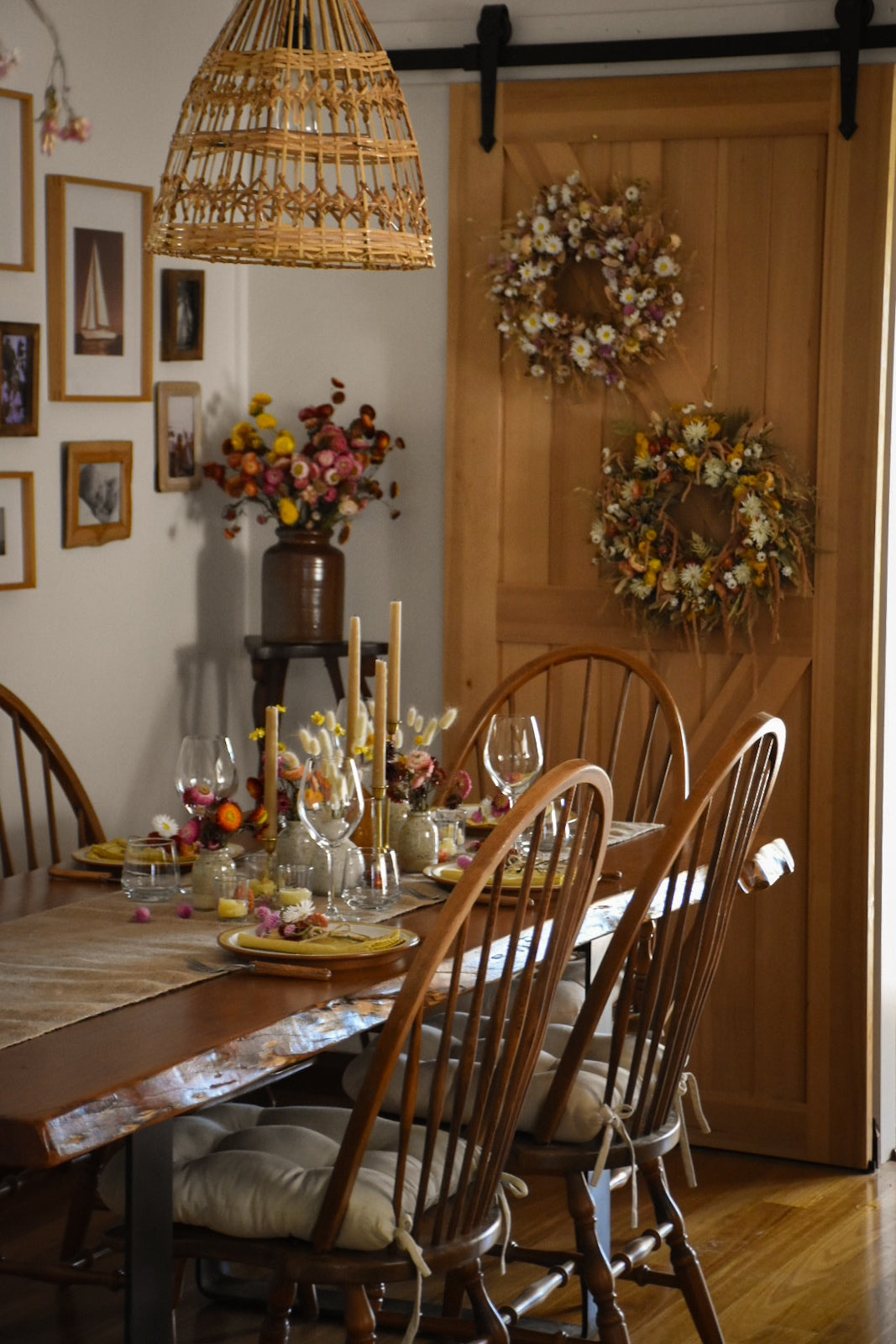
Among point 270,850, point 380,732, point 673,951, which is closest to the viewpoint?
point 673,951

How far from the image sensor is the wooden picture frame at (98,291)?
366 cm

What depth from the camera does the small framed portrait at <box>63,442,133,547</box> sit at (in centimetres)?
374

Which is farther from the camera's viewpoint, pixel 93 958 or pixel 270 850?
pixel 270 850

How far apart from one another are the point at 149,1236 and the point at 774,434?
8.33ft

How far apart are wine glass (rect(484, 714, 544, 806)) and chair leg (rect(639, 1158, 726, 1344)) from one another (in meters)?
0.68

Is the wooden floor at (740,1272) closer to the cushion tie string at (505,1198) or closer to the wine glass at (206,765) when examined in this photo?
the cushion tie string at (505,1198)

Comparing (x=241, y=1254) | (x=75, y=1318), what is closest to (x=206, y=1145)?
(x=241, y=1254)

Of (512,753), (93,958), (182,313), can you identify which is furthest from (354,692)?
(182,313)

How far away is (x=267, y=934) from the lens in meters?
2.35

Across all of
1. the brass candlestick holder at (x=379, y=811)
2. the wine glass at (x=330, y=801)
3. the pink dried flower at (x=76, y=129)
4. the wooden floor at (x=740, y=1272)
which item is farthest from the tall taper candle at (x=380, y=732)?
the wooden floor at (x=740, y=1272)

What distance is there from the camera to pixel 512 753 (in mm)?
2932

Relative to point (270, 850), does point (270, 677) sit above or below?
above

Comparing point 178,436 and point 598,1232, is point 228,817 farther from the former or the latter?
point 178,436

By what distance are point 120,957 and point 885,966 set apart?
224 centimetres
